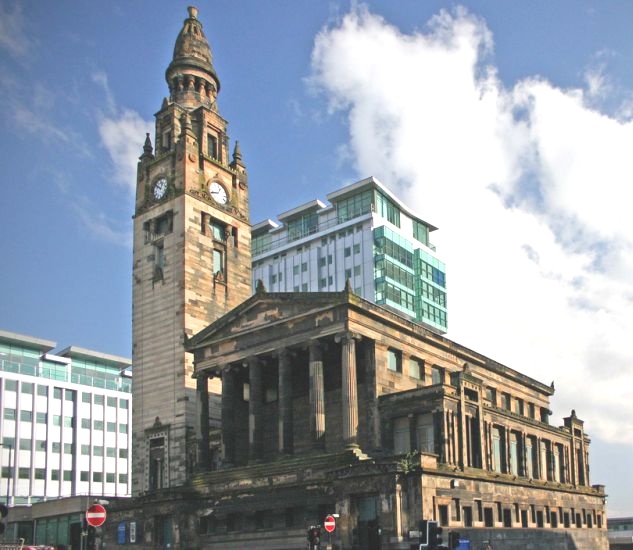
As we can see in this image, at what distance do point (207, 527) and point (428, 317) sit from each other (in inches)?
3182

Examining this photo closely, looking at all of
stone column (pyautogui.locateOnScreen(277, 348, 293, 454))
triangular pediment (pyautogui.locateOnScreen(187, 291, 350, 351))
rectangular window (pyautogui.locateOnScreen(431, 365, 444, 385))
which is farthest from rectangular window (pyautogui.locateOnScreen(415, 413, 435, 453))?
rectangular window (pyautogui.locateOnScreen(431, 365, 444, 385))

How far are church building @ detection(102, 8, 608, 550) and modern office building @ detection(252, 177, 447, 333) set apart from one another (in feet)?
148

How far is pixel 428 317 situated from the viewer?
13688 cm

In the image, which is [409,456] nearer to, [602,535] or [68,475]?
[602,535]

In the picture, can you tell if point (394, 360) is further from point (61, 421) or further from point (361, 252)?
point (61, 421)

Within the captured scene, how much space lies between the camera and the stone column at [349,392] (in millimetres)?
57094

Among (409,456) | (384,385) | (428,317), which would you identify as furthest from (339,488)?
(428,317)

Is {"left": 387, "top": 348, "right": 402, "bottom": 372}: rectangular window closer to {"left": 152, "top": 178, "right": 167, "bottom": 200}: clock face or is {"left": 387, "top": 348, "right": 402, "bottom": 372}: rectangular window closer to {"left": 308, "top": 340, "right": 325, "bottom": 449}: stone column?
{"left": 308, "top": 340, "right": 325, "bottom": 449}: stone column

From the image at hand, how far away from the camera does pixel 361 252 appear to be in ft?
425

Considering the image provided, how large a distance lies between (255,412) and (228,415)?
138 inches

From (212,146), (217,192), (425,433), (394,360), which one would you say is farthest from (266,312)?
(212,146)

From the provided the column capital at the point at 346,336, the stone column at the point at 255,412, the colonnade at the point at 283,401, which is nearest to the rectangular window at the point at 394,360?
the colonnade at the point at 283,401

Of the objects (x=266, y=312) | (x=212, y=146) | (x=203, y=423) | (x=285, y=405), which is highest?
(x=212, y=146)

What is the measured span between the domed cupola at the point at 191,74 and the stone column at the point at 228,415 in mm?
31677
